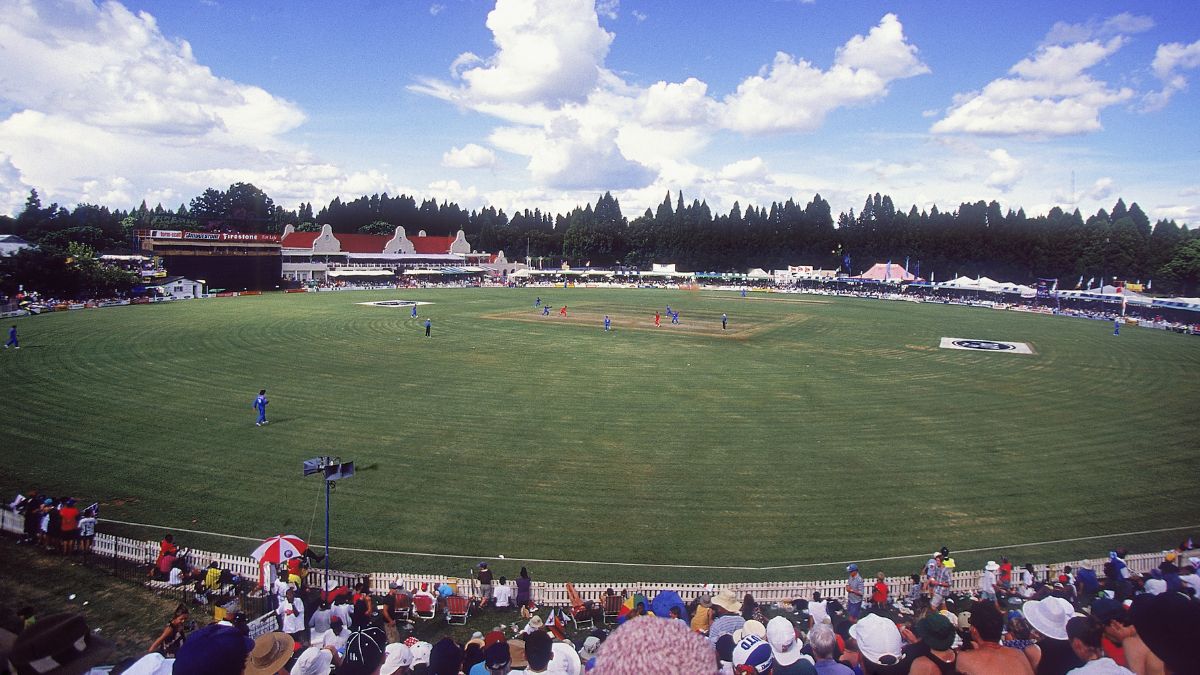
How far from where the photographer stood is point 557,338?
150ft

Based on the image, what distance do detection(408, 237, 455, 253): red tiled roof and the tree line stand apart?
70.9 ft

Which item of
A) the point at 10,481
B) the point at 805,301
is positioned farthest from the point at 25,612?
the point at 805,301

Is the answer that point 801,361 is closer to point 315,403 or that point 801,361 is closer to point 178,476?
point 315,403

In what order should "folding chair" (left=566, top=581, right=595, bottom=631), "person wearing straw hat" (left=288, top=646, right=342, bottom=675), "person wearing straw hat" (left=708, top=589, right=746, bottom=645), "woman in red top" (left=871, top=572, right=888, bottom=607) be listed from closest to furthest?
1. "person wearing straw hat" (left=288, top=646, right=342, bottom=675)
2. "person wearing straw hat" (left=708, top=589, right=746, bottom=645)
3. "folding chair" (left=566, top=581, right=595, bottom=631)
4. "woman in red top" (left=871, top=572, right=888, bottom=607)

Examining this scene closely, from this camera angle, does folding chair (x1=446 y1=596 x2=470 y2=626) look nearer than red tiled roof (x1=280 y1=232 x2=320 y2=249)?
Yes

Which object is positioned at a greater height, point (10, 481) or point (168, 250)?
point (168, 250)

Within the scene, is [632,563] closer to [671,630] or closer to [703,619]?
[703,619]

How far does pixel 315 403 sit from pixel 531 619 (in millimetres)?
18928

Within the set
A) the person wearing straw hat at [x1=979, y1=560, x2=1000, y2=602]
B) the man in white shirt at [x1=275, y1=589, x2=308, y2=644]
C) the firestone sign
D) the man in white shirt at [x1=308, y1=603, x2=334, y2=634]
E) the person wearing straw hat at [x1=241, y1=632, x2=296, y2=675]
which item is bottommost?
the man in white shirt at [x1=275, y1=589, x2=308, y2=644]

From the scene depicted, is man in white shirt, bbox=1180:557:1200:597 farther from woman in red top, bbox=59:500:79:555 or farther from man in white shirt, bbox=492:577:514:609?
woman in red top, bbox=59:500:79:555

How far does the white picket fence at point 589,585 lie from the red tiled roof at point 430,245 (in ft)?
407

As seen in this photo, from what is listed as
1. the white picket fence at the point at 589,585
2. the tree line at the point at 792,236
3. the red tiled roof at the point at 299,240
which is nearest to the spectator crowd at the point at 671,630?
the white picket fence at the point at 589,585

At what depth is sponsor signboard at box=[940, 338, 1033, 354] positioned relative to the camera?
43188 millimetres

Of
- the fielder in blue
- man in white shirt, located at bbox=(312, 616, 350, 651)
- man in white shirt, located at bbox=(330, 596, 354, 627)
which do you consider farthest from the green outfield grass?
man in white shirt, located at bbox=(312, 616, 350, 651)
